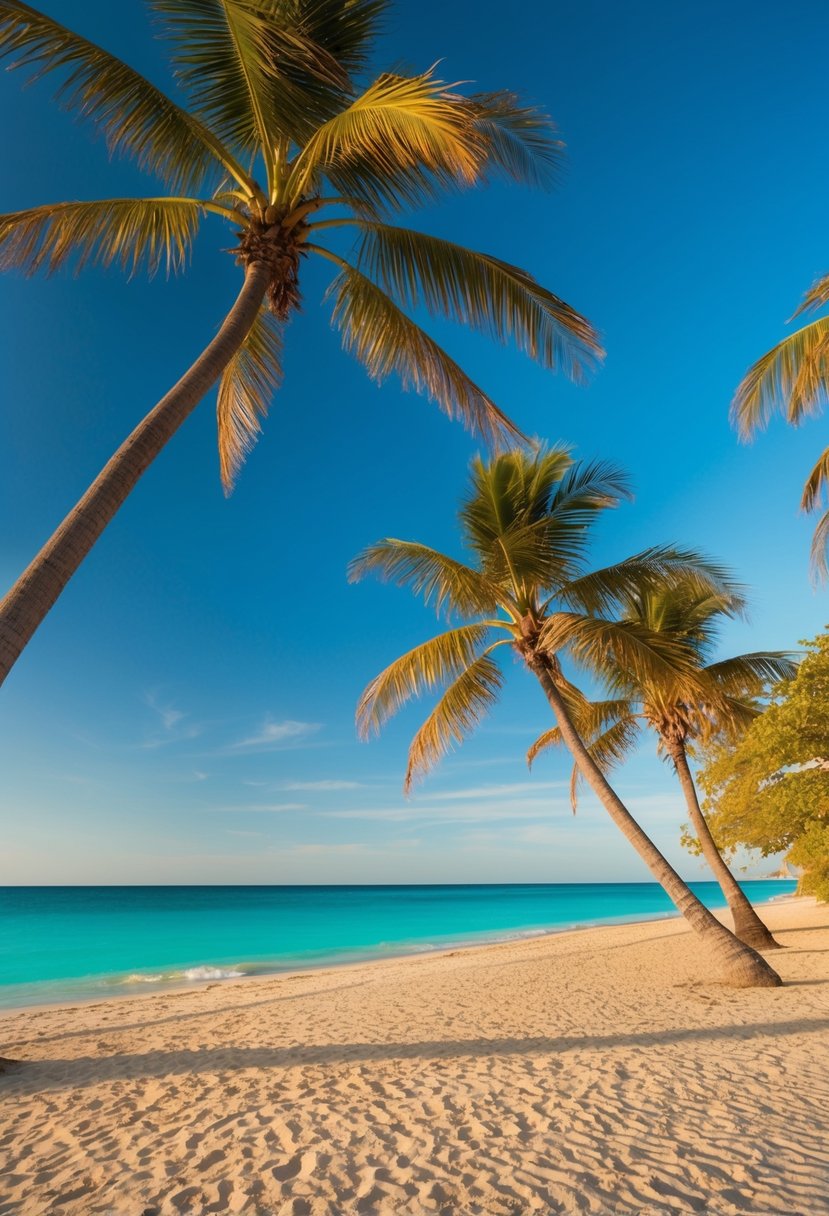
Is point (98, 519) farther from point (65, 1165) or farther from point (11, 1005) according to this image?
point (11, 1005)

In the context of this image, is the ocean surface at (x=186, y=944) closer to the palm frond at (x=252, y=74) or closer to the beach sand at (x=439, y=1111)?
the beach sand at (x=439, y=1111)

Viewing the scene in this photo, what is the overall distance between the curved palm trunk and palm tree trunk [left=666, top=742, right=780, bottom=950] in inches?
481

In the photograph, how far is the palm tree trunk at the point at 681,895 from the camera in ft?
27.3

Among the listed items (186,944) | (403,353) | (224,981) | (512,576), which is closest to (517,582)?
(512,576)

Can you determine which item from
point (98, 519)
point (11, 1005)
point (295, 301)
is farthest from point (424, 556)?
point (11, 1005)

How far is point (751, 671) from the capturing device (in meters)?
12.5

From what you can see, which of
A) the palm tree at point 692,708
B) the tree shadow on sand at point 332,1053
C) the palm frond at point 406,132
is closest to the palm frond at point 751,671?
the palm tree at point 692,708

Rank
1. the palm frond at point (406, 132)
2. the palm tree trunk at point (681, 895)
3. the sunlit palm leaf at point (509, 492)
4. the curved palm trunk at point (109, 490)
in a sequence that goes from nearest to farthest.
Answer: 1. the curved palm trunk at point (109, 490)
2. the palm frond at point (406, 132)
3. the palm tree trunk at point (681, 895)
4. the sunlit palm leaf at point (509, 492)

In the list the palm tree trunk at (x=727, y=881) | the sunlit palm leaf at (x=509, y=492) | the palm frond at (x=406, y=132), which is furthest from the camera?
the palm tree trunk at (x=727, y=881)

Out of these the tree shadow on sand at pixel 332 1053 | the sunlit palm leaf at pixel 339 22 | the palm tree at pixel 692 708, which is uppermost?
the sunlit palm leaf at pixel 339 22

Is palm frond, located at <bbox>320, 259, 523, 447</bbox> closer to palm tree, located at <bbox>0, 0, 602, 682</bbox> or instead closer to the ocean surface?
palm tree, located at <bbox>0, 0, 602, 682</bbox>

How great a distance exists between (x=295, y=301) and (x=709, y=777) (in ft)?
40.6

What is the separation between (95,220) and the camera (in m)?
5.90

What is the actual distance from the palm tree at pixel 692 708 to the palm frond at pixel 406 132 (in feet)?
27.0
